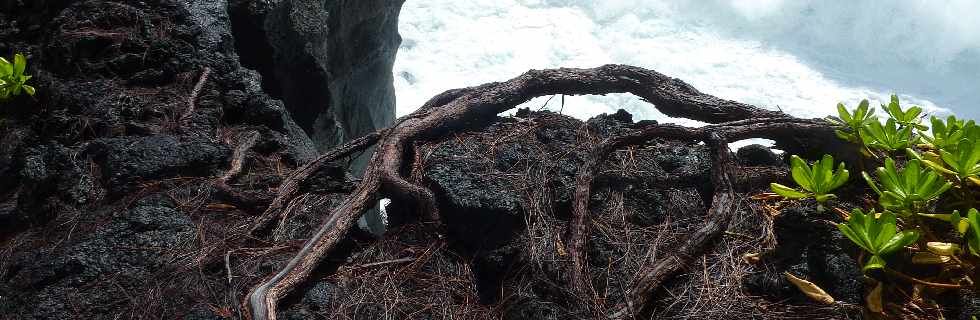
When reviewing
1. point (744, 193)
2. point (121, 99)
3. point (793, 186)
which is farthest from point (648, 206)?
point (121, 99)

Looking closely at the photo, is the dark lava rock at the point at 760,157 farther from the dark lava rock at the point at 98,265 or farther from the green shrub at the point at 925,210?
the dark lava rock at the point at 98,265

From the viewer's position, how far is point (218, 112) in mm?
3299

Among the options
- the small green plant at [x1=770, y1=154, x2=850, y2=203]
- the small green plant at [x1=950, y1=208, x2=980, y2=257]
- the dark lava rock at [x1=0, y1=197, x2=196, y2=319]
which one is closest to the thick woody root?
the small green plant at [x1=770, y1=154, x2=850, y2=203]

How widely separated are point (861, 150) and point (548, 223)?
1079mm

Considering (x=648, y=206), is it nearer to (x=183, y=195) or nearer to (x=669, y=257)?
(x=669, y=257)

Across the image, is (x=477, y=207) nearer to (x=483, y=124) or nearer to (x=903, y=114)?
(x=483, y=124)

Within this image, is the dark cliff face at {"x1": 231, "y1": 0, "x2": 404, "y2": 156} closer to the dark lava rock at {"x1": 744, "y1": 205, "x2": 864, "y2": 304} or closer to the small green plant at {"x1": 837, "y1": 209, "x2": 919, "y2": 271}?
the dark lava rock at {"x1": 744, "y1": 205, "x2": 864, "y2": 304}

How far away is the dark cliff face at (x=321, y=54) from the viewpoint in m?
4.00

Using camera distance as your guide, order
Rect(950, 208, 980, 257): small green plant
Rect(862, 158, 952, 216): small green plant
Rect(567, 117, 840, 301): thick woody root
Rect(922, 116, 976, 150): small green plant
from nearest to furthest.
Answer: Rect(950, 208, 980, 257): small green plant
Rect(862, 158, 952, 216): small green plant
Rect(922, 116, 976, 150): small green plant
Rect(567, 117, 840, 301): thick woody root

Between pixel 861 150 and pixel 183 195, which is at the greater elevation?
pixel 861 150

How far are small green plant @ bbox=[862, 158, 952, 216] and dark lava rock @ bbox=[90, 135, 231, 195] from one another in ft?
7.75

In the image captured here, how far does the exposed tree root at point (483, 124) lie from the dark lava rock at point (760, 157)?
0.06 m

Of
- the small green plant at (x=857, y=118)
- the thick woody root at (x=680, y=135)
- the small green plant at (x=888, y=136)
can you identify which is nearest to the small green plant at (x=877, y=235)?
the small green plant at (x=888, y=136)

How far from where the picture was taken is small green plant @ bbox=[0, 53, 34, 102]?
3.00 m
